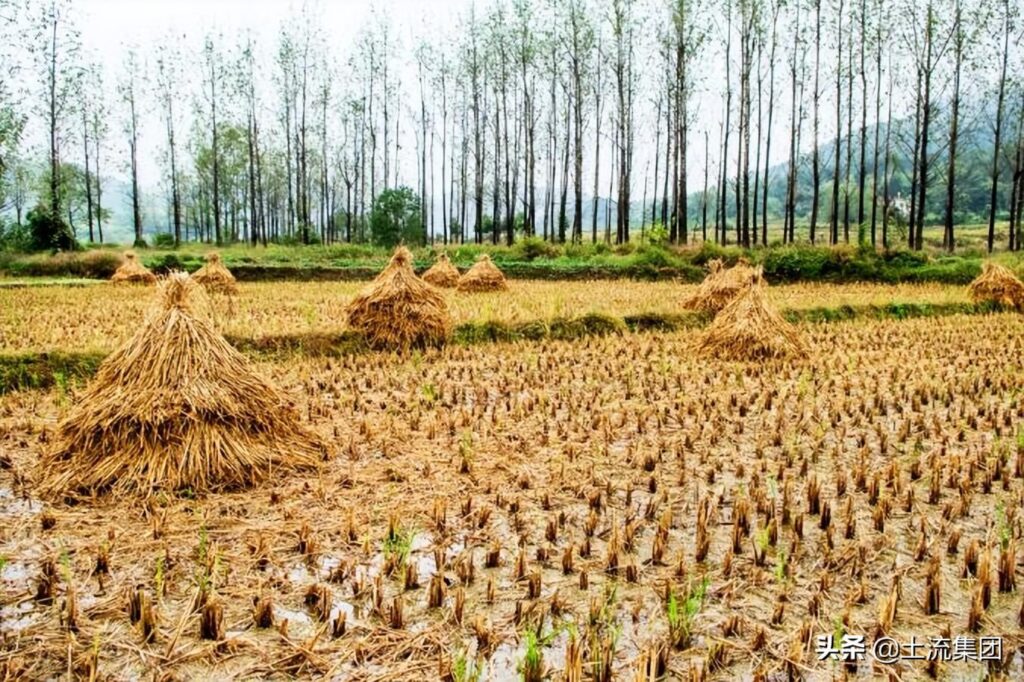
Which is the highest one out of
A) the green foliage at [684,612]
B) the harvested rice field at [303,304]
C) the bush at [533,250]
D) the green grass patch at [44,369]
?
the bush at [533,250]

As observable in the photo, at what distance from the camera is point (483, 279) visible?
15.5 m

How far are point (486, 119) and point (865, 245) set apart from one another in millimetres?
23416

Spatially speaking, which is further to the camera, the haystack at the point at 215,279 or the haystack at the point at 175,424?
the haystack at the point at 215,279

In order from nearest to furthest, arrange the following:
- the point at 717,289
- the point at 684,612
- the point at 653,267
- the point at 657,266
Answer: the point at 684,612
the point at 717,289
the point at 653,267
the point at 657,266

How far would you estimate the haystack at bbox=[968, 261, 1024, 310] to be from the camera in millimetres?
13578

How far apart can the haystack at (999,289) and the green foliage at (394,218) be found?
21785mm

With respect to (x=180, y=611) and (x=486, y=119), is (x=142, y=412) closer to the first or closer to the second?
(x=180, y=611)

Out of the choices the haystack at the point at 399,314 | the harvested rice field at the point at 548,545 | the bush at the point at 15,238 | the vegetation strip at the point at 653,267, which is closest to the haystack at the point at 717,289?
the haystack at the point at 399,314

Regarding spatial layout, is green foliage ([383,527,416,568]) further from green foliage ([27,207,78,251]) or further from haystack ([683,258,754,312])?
green foliage ([27,207,78,251])

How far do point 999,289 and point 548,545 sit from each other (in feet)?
46.5

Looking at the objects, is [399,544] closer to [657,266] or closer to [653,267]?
[653,267]

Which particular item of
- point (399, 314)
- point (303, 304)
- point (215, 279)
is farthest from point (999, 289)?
point (215, 279)

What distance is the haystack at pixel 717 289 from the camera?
11.7 m

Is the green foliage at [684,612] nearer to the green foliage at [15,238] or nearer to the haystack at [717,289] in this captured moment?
the haystack at [717,289]
